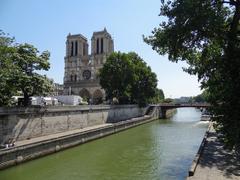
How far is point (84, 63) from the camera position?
88.2 m

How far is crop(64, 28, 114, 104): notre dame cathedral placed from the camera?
8188 centimetres

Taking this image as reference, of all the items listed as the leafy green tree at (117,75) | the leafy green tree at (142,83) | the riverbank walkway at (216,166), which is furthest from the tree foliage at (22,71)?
the leafy green tree at (142,83)

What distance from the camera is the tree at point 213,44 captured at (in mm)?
10055

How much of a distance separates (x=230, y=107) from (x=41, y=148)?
1605cm

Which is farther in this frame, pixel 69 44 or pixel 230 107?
pixel 69 44

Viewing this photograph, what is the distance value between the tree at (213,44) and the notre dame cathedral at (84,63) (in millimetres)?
64058

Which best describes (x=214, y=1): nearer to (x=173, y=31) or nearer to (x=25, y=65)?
(x=173, y=31)

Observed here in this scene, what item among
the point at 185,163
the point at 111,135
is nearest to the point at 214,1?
the point at 185,163

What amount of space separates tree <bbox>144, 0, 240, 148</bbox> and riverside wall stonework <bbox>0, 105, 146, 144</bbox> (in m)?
14.1

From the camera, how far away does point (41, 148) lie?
2198cm

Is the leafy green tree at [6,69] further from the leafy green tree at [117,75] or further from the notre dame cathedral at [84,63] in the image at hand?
the notre dame cathedral at [84,63]

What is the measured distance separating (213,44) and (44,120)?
19964 millimetres

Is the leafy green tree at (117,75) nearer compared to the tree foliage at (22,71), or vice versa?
the tree foliage at (22,71)

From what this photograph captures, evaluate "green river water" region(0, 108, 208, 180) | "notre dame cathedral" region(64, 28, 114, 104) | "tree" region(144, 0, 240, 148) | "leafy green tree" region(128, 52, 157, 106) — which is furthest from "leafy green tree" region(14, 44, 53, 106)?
"notre dame cathedral" region(64, 28, 114, 104)
